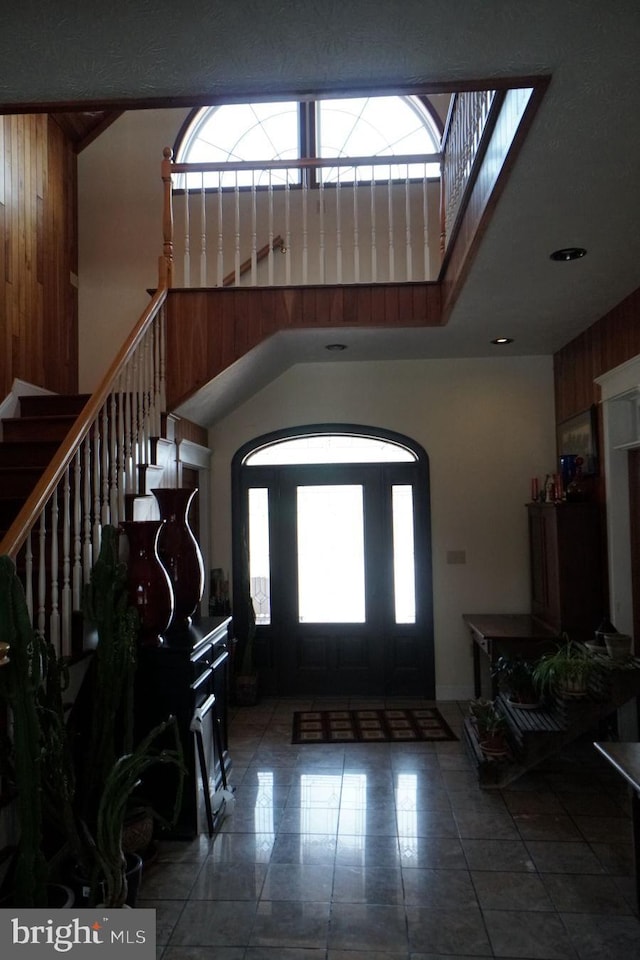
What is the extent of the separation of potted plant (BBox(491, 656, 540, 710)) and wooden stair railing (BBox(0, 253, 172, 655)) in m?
2.57

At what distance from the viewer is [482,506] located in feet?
18.7

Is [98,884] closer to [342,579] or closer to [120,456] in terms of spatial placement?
[120,456]

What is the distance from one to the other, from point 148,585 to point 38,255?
3.50m

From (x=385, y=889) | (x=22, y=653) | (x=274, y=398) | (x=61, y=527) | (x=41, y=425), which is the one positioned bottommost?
(x=385, y=889)

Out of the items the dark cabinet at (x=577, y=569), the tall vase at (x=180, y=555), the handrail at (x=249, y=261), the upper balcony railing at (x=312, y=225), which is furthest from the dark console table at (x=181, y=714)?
the handrail at (x=249, y=261)

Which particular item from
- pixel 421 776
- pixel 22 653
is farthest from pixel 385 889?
pixel 22 653

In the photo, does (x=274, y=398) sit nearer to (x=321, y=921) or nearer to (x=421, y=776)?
(x=421, y=776)

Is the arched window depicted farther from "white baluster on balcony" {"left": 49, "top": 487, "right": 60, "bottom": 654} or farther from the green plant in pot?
the green plant in pot

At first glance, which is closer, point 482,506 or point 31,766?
point 31,766

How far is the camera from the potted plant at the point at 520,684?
4.04m

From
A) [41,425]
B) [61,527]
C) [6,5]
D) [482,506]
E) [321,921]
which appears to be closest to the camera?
[6,5]

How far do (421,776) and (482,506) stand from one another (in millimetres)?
2485

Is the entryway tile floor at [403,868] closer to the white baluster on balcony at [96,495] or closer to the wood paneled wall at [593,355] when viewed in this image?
the white baluster on balcony at [96,495]

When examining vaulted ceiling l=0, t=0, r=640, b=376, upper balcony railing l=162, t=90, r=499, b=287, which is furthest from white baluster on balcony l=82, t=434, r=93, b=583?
upper balcony railing l=162, t=90, r=499, b=287
